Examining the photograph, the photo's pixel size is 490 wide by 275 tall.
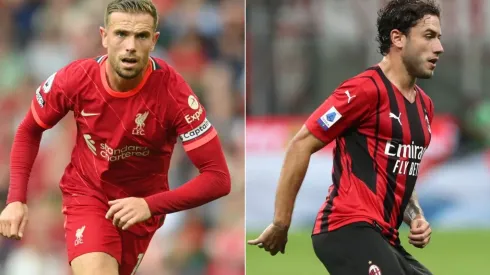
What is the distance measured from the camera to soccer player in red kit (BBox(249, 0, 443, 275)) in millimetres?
5109

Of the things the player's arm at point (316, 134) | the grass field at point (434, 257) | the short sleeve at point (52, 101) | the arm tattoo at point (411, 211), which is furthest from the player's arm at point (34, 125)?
the grass field at point (434, 257)

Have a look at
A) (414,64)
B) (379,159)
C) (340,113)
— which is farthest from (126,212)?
(414,64)

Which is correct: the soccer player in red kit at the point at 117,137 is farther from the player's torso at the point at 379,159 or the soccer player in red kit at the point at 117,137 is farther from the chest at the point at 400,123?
the chest at the point at 400,123

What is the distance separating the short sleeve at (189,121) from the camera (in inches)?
225

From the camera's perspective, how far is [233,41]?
11641mm

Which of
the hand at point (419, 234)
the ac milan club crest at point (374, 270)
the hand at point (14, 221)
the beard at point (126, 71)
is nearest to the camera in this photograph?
the ac milan club crest at point (374, 270)

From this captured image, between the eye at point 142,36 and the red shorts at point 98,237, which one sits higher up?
the eye at point 142,36

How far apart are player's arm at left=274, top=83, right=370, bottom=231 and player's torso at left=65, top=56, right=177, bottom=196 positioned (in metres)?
0.94

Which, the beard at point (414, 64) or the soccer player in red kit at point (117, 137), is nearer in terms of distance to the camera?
the beard at point (414, 64)

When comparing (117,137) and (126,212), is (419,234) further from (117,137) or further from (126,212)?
(117,137)

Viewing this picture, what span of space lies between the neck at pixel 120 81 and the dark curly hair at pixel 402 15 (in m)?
1.39

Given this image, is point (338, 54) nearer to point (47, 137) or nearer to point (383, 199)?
point (47, 137)

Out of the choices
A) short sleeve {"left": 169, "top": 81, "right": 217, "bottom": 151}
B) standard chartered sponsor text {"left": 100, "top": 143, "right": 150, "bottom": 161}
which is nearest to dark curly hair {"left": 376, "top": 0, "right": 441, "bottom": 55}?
short sleeve {"left": 169, "top": 81, "right": 217, "bottom": 151}

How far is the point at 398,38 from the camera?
559 centimetres
